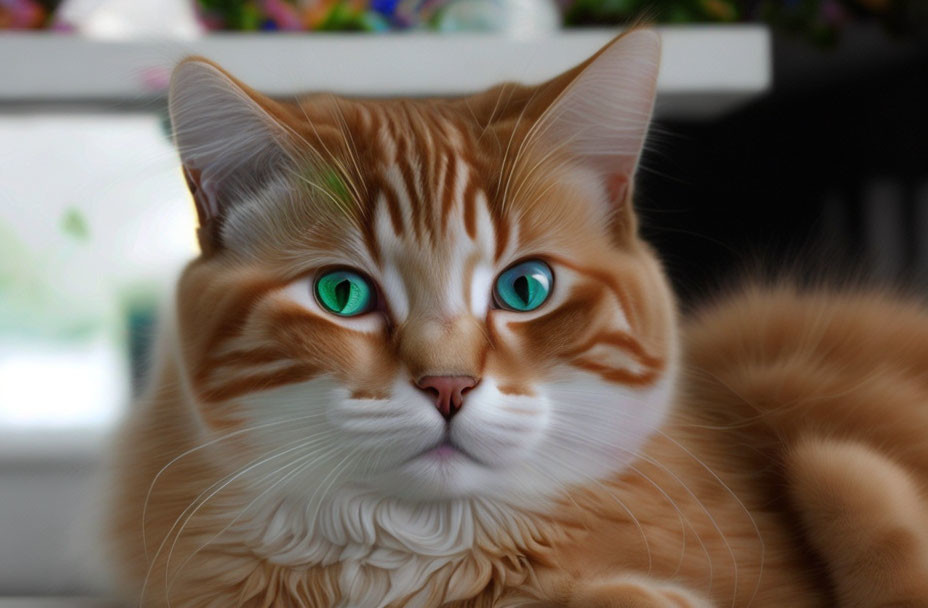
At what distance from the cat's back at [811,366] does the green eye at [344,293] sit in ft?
1.20

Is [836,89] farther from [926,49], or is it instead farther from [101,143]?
[101,143]

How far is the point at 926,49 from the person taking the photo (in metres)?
1.64

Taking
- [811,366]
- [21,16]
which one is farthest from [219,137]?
[21,16]

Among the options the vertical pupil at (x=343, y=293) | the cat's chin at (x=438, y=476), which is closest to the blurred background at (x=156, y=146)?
the vertical pupil at (x=343, y=293)

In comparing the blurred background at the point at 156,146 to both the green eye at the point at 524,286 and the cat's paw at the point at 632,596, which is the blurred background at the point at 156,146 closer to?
the green eye at the point at 524,286

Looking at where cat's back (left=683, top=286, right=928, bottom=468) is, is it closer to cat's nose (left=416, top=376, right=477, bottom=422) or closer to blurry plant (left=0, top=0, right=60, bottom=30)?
cat's nose (left=416, top=376, right=477, bottom=422)

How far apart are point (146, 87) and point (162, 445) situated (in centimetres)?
37

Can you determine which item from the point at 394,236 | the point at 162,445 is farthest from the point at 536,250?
the point at 162,445

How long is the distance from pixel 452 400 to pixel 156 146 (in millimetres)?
474

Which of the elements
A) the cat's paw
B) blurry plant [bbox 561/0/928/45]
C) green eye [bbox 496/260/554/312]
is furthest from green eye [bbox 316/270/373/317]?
blurry plant [bbox 561/0/928/45]

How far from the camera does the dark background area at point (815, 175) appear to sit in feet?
4.04

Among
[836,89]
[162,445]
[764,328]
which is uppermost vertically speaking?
[836,89]

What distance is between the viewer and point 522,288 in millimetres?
756

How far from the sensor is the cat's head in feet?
2.23
